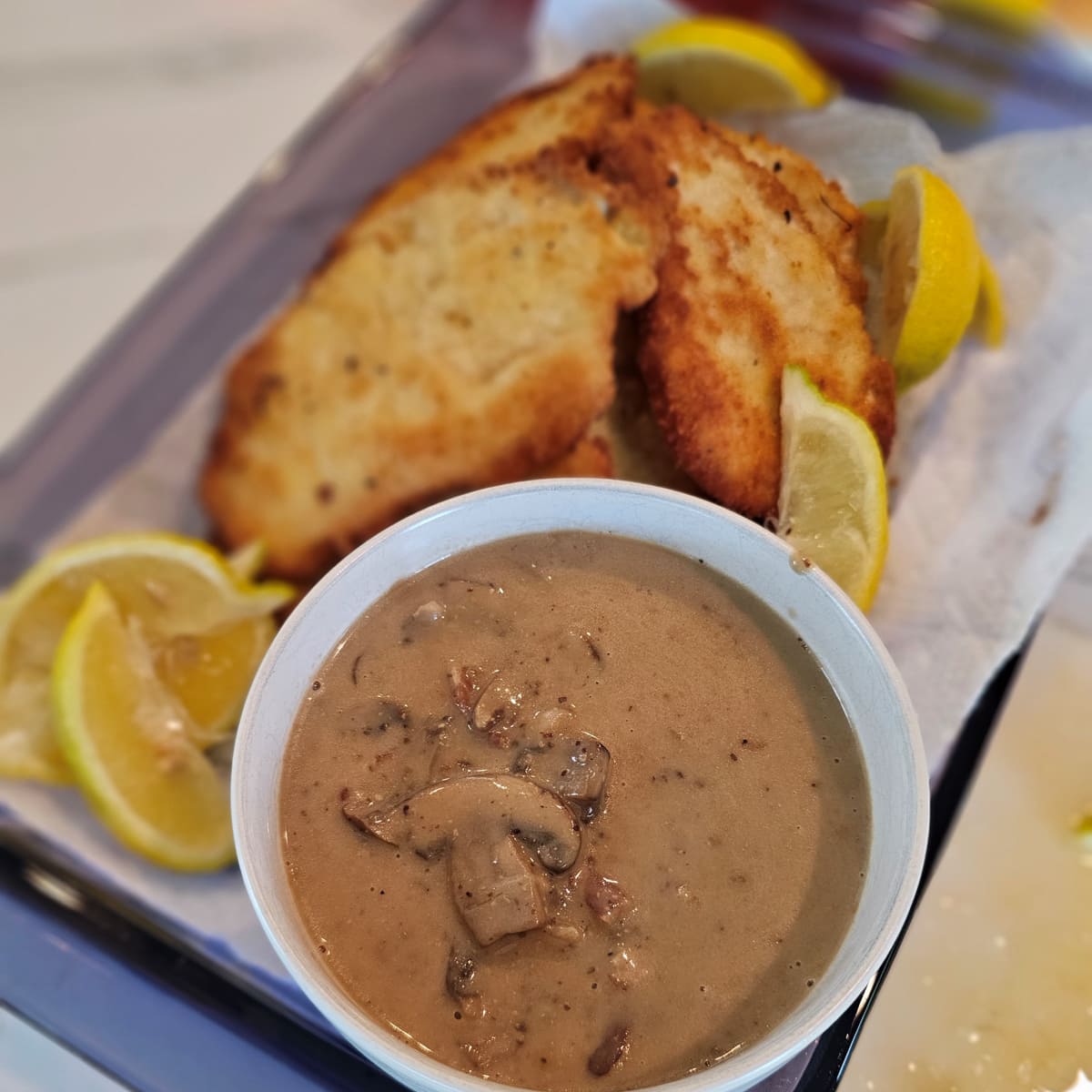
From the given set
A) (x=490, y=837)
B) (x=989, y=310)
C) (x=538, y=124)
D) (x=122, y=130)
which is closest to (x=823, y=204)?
(x=989, y=310)

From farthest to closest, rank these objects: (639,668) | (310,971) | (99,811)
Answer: (99,811) → (639,668) → (310,971)

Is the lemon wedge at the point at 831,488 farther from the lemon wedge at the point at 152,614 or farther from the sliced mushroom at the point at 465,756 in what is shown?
the lemon wedge at the point at 152,614

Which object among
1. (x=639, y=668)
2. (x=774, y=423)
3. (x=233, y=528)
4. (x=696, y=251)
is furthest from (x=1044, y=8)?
(x=233, y=528)

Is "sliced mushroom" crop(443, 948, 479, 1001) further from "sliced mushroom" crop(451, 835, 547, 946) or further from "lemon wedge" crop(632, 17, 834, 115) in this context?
"lemon wedge" crop(632, 17, 834, 115)

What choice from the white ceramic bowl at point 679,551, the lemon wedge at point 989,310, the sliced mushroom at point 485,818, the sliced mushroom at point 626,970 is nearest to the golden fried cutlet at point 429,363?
the white ceramic bowl at point 679,551

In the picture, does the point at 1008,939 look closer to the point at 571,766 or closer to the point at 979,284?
the point at 571,766

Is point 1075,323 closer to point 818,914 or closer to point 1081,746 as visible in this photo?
point 1081,746

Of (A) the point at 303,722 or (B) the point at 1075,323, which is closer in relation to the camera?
(A) the point at 303,722

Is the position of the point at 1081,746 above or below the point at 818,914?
below
